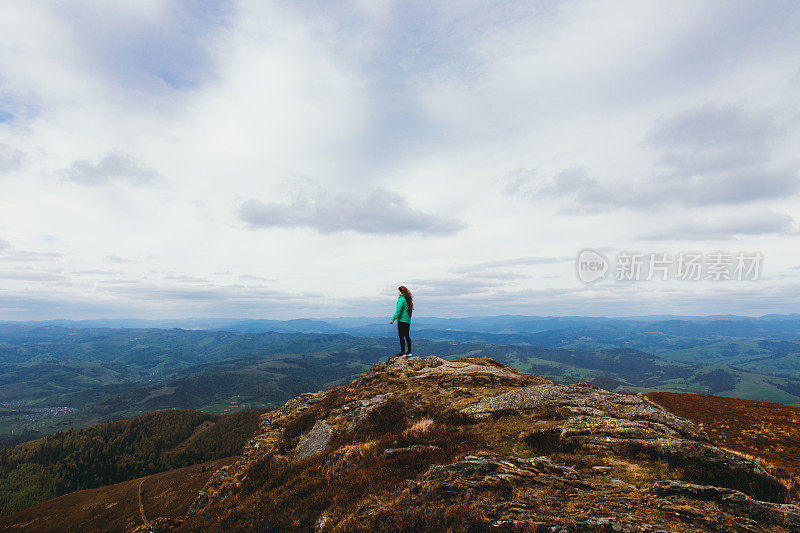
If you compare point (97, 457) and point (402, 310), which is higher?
point (402, 310)

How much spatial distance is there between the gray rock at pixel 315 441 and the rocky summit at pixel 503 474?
83mm

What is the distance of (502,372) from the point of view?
923 inches

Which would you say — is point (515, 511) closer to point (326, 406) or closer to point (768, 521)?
point (768, 521)

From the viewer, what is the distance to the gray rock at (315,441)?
53.4 ft

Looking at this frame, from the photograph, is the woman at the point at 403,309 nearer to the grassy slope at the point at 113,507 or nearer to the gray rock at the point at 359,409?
the gray rock at the point at 359,409

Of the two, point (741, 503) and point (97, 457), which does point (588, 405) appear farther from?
point (97, 457)

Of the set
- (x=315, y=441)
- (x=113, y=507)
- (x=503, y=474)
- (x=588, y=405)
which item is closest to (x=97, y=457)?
(x=113, y=507)

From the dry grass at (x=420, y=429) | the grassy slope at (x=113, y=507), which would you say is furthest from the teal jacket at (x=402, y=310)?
the grassy slope at (x=113, y=507)

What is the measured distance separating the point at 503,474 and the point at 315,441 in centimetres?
1157

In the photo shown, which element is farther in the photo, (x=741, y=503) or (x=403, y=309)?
(x=403, y=309)

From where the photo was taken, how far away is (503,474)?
8875 mm

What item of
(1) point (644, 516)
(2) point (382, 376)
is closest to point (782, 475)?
(1) point (644, 516)

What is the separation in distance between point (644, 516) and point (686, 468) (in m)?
4.64

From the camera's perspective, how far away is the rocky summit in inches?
272
